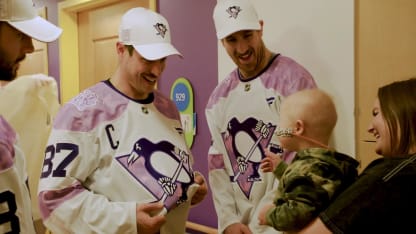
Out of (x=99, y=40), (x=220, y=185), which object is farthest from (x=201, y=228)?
(x=99, y=40)

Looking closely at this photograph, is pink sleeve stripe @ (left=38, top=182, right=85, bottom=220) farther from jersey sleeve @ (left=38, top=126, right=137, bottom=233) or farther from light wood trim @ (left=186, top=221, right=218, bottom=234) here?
light wood trim @ (left=186, top=221, right=218, bottom=234)

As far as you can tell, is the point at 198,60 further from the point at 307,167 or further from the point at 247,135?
the point at 307,167

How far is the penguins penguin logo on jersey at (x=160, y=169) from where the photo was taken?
57.1 inches

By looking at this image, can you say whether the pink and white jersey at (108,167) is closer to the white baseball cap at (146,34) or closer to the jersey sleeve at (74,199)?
the jersey sleeve at (74,199)

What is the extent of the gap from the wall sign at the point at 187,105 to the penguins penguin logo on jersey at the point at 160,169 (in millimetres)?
1001

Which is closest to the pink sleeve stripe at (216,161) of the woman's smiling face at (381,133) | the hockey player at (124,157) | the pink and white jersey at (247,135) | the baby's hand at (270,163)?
the pink and white jersey at (247,135)

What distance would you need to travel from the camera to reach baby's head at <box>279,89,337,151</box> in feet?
4.37

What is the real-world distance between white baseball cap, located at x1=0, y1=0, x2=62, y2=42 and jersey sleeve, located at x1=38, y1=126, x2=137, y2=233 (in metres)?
0.36

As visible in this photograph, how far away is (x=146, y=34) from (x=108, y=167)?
19.0 inches

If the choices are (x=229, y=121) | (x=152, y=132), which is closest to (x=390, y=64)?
(x=229, y=121)

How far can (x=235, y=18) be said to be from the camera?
1.75m

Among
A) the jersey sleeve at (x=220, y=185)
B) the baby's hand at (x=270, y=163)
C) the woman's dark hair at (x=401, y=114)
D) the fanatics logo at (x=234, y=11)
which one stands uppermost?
the fanatics logo at (x=234, y=11)

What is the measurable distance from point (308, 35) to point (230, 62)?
484mm

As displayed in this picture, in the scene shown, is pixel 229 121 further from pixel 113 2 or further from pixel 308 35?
pixel 113 2
